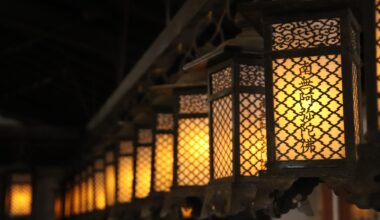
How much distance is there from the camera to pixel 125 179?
18.8 feet

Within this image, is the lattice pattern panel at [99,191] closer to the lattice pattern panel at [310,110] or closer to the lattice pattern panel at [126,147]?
the lattice pattern panel at [126,147]

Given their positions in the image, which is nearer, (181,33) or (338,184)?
(338,184)

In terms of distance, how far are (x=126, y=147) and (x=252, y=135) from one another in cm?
300

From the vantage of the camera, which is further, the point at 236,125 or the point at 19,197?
the point at 19,197

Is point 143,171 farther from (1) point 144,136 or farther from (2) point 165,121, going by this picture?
(2) point 165,121

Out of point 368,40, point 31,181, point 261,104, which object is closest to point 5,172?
point 31,181

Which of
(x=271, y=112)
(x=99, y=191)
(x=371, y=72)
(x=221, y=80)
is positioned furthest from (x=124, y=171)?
(x=371, y=72)

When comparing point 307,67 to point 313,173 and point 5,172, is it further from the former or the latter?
point 5,172

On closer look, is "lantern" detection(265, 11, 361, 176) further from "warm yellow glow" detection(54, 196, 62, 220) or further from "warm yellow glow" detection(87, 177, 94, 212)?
"warm yellow glow" detection(54, 196, 62, 220)

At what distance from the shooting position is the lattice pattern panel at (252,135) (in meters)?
2.88

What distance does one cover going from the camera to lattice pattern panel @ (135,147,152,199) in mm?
4992

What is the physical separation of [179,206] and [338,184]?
1.64 m

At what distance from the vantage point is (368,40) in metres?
1.93

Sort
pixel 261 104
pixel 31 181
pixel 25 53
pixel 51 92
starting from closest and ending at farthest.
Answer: pixel 261 104
pixel 25 53
pixel 31 181
pixel 51 92
